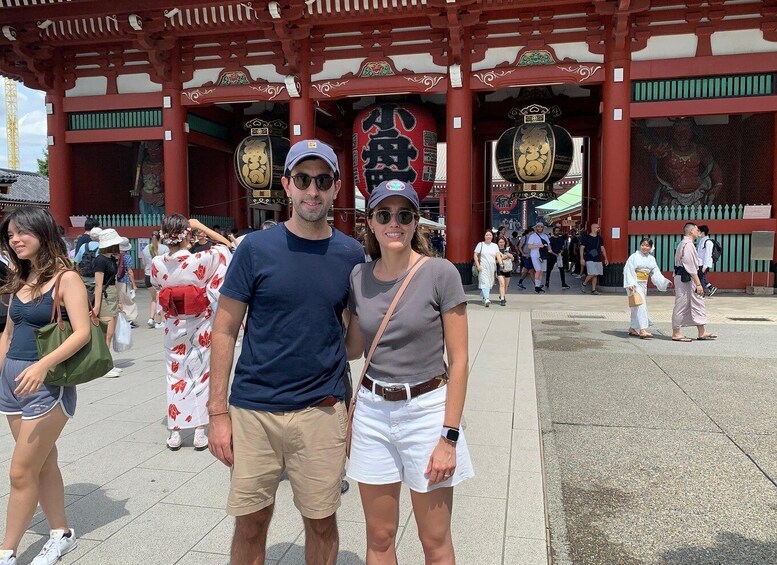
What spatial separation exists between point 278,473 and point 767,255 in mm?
12929

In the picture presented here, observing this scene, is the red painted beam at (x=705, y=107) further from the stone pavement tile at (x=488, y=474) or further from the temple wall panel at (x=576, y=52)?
the stone pavement tile at (x=488, y=474)

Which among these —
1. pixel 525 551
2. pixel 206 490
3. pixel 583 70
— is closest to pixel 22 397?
pixel 206 490

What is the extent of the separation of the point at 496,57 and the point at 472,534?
38.5ft

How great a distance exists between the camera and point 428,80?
12836 mm

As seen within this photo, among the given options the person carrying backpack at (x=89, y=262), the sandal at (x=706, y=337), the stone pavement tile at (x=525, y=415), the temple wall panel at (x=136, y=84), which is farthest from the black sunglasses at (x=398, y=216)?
the temple wall panel at (x=136, y=84)

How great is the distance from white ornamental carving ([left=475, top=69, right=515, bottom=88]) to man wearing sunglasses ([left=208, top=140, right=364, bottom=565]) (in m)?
11.5

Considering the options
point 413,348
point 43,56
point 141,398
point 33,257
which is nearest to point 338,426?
point 413,348

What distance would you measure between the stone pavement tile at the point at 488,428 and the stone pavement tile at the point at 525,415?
54 millimetres

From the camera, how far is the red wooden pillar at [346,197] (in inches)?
715

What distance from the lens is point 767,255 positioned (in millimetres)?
12031

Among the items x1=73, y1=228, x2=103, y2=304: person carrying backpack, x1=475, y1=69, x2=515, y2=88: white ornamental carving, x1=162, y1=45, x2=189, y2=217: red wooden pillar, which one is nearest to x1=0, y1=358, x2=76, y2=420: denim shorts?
x1=73, y1=228, x2=103, y2=304: person carrying backpack

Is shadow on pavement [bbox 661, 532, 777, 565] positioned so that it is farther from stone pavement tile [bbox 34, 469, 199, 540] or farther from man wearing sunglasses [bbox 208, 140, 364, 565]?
stone pavement tile [bbox 34, 469, 199, 540]

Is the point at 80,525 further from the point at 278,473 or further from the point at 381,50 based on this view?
the point at 381,50

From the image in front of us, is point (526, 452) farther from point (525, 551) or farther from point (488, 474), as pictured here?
point (525, 551)
